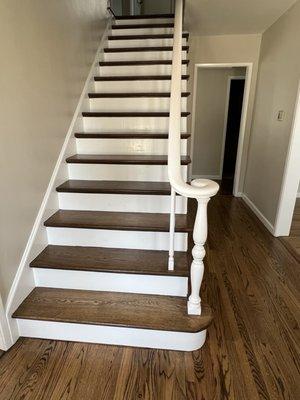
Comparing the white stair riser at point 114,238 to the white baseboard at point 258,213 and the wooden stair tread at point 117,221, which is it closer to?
the wooden stair tread at point 117,221

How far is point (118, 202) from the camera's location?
1.91 metres

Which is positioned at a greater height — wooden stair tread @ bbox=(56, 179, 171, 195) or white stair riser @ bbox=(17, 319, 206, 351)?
wooden stair tread @ bbox=(56, 179, 171, 195)

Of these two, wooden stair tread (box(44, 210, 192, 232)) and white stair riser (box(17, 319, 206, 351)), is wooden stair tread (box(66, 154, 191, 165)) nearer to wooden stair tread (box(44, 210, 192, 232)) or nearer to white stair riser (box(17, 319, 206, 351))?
wooden stair tread (box(44, 210, 192, 232))

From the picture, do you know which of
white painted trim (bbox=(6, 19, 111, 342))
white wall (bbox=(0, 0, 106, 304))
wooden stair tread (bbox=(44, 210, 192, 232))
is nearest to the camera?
white wall (bbox=(0, 0, 106, 304))

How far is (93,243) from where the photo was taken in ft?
5.86

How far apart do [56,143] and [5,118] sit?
1.99 ft

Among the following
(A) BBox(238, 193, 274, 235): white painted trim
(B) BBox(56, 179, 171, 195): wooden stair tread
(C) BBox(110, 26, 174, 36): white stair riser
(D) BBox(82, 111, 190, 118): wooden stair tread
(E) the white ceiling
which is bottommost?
(A) BBox(238, 193, 274, 235): white painted trim

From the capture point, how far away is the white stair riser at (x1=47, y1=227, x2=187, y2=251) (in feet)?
5.64

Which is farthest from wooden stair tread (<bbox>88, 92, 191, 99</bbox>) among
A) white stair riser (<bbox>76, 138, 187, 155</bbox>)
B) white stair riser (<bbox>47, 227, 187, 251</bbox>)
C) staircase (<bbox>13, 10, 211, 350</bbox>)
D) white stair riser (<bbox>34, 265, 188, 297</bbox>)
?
white stair riser (<bbox>34, 265, 188, 297</bbox>)

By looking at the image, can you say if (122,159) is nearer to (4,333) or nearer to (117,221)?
(117,221)

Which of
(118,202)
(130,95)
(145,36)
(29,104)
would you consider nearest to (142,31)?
(145,36)

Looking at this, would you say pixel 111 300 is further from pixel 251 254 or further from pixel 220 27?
pixel 220 27

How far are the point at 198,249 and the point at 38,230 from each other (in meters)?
1.04

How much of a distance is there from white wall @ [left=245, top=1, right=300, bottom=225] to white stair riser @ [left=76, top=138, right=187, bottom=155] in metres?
1.33
